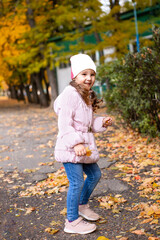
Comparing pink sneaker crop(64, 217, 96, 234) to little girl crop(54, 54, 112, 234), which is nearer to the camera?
little girl crop(54, 54, 112, 234)

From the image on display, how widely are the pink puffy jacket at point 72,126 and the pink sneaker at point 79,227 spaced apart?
2.05ft

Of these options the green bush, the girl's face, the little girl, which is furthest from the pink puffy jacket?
the green bush

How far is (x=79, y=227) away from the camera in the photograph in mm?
2910

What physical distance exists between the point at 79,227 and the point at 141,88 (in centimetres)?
338

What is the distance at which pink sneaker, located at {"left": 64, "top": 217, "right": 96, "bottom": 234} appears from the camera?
2.90 meters

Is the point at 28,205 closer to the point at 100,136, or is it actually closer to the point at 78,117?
the point at 78,117

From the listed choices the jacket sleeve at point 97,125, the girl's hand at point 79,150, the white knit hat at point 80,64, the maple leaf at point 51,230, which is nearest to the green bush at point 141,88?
→ the jacket sleeve at point 97,125

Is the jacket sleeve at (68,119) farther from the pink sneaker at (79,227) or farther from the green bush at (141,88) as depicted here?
the green bush at (141,88)

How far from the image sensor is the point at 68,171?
2832 mm

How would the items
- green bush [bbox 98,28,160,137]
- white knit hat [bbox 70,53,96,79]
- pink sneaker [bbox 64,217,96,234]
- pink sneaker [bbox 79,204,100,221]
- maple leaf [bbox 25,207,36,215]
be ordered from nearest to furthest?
white knit hat [bbox 70,53,96,79] < pink sneaker [bbox 64,217,96,234] < pink sneaker [bbox 79,204,100,221] < maple leaf [bbox 25,207,36,215] < green bush [bbox 98,28,160,137]

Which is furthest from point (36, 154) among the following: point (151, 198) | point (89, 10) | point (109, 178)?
point (89, 10)

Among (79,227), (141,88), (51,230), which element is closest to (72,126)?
(79,227)

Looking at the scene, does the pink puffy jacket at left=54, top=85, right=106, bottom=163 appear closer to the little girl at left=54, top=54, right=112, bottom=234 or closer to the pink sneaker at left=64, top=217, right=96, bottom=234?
the little girl at left=54, top=54, right=112, bottom=234

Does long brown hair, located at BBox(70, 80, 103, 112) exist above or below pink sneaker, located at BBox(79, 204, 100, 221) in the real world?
above
